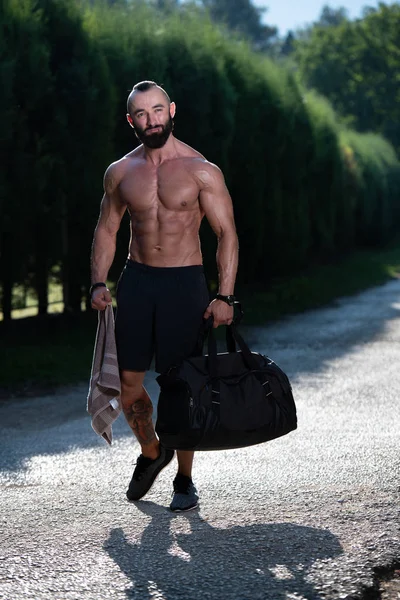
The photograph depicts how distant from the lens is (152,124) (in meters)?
4.90

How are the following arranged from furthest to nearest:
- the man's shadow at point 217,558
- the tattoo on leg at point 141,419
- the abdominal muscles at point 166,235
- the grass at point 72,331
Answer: the grass at point 72,331 < the tattoo on leg at point 141,419 < the abdominal muscles at point 166,235 < the man's shadow at point 217,558

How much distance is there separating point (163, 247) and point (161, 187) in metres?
0.28

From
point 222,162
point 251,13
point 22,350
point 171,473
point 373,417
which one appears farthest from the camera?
point 251,13

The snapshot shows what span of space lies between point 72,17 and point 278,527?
8.26 metres

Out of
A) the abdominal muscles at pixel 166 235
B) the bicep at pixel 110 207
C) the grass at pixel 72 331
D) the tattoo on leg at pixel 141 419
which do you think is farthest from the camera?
the grass at pixel 72 331

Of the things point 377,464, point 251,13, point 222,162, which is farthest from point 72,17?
point 251,13

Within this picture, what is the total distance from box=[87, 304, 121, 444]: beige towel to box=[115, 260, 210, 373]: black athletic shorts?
0.07m

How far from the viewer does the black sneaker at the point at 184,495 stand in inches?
197

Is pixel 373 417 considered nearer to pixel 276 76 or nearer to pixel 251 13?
pixel 276 76

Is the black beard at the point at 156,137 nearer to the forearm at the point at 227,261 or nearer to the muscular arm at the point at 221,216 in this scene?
the muscular arm at the point at 221,216

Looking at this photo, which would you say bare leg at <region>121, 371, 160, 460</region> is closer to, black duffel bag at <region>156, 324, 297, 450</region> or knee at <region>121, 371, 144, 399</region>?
knee at <region>121, 371, 144, 399</region>

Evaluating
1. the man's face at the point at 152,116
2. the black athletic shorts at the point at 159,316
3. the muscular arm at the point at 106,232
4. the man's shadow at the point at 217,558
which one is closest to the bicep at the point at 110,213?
the muscular arm at the point at 106,232

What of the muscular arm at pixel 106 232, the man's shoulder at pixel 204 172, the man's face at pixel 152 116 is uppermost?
the man's face at pixel 152 116

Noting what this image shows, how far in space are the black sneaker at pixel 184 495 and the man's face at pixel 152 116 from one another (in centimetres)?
158
